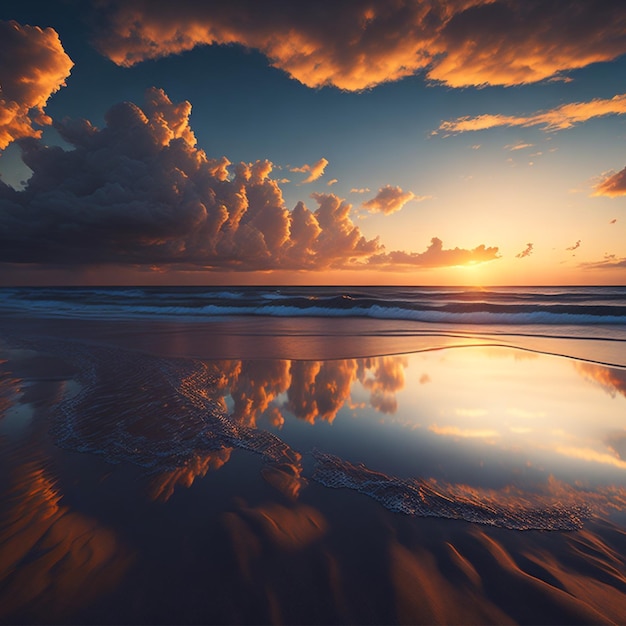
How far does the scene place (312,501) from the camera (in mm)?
3184

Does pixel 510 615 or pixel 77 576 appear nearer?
pixel 510 615

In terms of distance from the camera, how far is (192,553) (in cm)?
250

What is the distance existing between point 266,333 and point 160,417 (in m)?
10.3

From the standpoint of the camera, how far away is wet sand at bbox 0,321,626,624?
2072 millimetres

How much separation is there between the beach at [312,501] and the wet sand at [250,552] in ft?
0.05

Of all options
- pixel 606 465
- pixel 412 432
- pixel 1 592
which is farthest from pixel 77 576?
pixel 606 465

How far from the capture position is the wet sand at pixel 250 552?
6.80 ft

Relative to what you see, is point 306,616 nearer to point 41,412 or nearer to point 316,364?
point 41,412

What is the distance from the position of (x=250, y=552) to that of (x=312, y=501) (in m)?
0.83

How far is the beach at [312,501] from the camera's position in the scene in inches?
84.4

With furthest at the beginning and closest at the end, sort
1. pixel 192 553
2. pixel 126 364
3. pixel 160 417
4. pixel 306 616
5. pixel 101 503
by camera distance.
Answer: pixel 126 364, pixel 160 417, pixel 101 503, pixel 192 553, pixel 306 616

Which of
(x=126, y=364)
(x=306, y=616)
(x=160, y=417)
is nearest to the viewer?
(x=306, y=616)

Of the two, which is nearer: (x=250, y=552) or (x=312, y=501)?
(x=250, y=552)

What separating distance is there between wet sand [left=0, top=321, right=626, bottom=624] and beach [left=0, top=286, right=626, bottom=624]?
0.05ft
